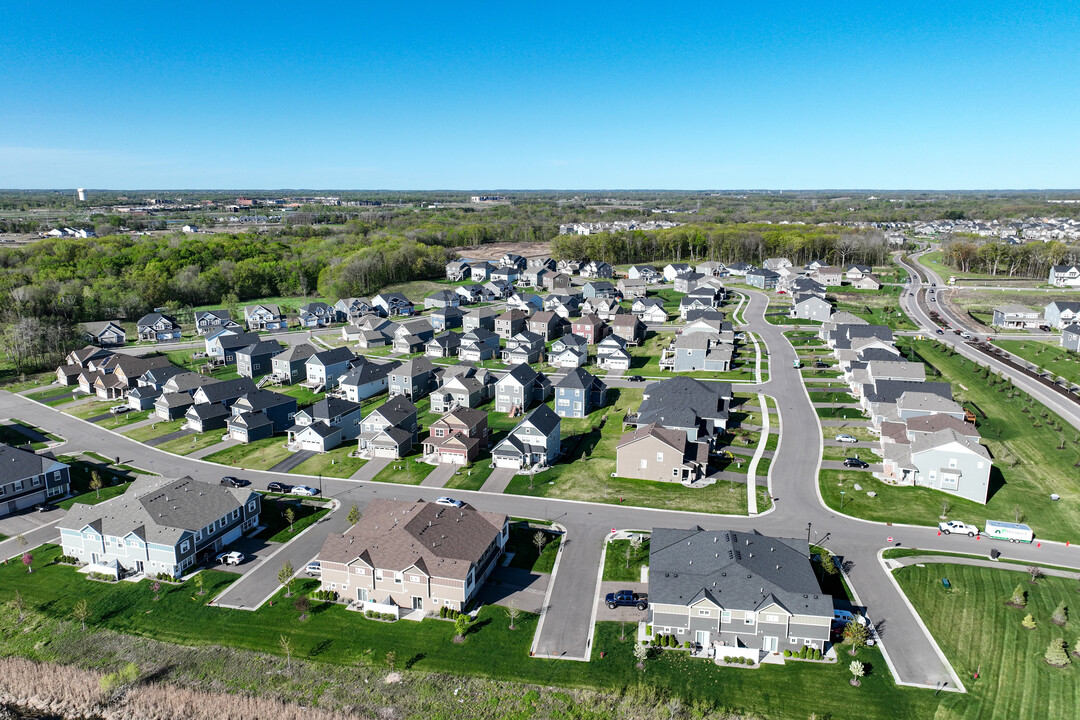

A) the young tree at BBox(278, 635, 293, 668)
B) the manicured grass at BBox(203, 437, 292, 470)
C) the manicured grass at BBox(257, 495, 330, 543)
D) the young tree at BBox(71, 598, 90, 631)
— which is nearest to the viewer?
the young tree at BBox(278, 635, 293, 668)

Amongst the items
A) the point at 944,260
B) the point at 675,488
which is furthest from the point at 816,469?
the point at 944,260

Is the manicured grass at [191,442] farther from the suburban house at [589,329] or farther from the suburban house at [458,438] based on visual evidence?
the suburban house at [589,329]

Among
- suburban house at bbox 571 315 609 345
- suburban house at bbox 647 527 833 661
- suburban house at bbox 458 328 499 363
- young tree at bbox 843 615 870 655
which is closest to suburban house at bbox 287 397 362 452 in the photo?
suburban house at bbox 458 328 499 363

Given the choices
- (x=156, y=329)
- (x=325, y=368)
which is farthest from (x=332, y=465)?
(x=156, y=329)

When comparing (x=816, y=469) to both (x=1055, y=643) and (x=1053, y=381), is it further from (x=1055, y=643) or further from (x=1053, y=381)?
(x=1053, y=381)

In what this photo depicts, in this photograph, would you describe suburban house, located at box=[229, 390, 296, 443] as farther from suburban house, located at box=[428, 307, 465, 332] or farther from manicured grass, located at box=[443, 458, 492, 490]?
suburban house, located at box=[428, 307, 465, 332]

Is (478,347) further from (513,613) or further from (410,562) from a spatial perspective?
(513,613)

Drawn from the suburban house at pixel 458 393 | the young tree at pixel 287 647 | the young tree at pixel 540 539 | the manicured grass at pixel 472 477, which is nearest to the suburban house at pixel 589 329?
the suburban house at pixel 458 393
